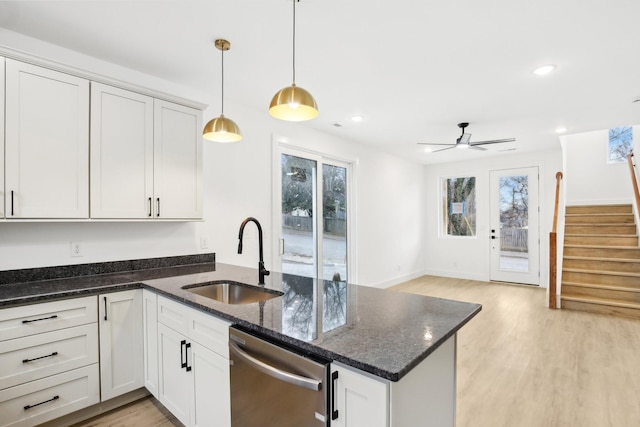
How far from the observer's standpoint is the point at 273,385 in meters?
1.27

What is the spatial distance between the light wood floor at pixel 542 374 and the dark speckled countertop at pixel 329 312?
929 mm

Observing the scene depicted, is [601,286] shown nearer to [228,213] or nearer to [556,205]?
[556,205]

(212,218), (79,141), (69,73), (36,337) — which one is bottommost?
(36,337)

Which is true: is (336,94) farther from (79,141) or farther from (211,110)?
(79,141)

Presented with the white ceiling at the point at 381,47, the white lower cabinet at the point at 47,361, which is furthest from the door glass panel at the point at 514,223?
the white lower cabinet at the point at 47,361

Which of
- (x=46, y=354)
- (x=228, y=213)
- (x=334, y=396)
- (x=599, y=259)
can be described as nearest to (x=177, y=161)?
(x=228, y=213)

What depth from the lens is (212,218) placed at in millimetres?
3186

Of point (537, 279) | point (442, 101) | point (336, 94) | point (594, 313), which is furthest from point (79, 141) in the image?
point (537, 279)

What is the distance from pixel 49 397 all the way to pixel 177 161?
1779 mm

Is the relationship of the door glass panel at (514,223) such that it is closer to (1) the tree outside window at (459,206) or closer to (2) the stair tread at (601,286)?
(1) the tree outside window at (459,206)

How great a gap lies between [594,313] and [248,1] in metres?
5.63

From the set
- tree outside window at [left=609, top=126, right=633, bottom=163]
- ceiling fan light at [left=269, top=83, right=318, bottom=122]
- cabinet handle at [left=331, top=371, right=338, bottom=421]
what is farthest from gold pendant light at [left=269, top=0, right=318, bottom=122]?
tree outside window at [left=609, top=126, right=633, bottom=163]

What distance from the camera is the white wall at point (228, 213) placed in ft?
7.41

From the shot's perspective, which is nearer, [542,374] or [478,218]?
[542,374]
